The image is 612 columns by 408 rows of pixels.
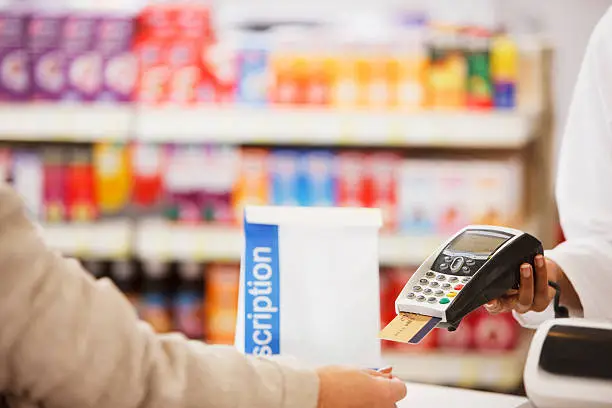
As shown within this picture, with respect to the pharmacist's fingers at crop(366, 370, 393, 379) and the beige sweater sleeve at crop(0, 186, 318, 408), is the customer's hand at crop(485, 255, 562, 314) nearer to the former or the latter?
the pharmacist's fingers at crop(366, 370, 393, 379)

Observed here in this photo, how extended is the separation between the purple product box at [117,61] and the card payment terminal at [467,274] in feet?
8.00

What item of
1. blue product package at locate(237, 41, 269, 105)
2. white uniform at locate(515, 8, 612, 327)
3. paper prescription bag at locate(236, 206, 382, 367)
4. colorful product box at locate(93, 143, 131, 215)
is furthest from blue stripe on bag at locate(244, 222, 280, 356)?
colorful product box at locate(93, 143, 131, 215)

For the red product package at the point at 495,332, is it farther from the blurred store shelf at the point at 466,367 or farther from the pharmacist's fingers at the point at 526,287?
the pharmacist's fingers at the point at 526,287

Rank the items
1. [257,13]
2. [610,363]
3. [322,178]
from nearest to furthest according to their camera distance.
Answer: [610,363] → [322,178] → [257,13]

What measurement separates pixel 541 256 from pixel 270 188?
2.20 metres

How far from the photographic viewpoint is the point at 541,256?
1.22m

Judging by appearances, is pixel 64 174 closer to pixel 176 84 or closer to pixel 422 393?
pixel 176 84

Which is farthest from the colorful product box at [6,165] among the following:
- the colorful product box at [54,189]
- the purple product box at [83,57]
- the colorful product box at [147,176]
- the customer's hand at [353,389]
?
the customer's hand at [353,389]

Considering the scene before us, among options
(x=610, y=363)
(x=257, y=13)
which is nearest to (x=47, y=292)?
(x=610, y=363)

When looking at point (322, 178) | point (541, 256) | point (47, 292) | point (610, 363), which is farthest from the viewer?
point (322, 178)

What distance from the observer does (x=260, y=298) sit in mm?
1115

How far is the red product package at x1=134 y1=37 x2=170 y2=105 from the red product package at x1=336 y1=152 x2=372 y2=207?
31.1 inches

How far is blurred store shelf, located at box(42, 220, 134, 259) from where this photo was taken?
11.0ft

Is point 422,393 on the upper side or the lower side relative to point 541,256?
lower
